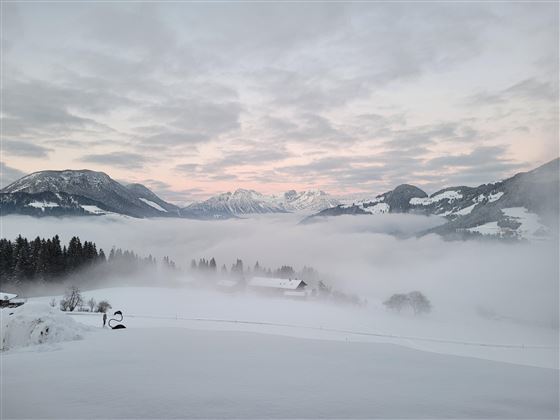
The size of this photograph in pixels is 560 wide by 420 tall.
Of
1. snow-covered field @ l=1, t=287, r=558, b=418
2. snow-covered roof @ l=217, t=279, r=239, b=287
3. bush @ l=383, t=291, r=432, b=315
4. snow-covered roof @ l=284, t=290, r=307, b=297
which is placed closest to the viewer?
snow-covered field @ l=1, t=287, r=558, b=418

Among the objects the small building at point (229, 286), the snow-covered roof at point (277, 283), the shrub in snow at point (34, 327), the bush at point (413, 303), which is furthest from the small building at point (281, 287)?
the shrub in snow at point (34, 327)

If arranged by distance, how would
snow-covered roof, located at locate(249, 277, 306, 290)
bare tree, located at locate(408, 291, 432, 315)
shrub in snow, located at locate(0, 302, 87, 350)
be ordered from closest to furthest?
1. shrub in snow, located at locate(0, 302, 87, 350)
2. bare tree, located at locate(408, 291, 432, 315)
3. snow-covered roof, located at locate(249, 277, 306, 290)

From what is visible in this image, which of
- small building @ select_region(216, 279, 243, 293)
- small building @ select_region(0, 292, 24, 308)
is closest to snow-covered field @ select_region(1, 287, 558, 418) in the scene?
small building @ select_region(0, 292, 24, 308)

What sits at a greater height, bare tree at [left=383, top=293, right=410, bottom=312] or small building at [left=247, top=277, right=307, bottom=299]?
small building at [left=247, top=277, right=307, bottom=299]

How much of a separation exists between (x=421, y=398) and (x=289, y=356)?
1283 cm

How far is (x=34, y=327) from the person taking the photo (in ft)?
101

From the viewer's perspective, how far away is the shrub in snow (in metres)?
29.6

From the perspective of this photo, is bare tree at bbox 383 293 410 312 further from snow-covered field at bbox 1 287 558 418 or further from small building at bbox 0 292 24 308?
small building at bbox 0 292 24 308

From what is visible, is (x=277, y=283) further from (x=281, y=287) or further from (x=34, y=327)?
(x=34, y=327)

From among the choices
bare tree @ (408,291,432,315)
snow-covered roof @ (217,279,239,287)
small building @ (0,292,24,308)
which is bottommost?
bare tree @ (408,291,432,315)

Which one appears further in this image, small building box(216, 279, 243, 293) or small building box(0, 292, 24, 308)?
small building box(216, 279, 243, 293)

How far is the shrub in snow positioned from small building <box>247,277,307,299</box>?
108m

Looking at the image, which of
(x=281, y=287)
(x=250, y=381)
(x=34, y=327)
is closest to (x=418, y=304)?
(x=281, y=287)

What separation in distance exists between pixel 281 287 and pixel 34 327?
394ft
